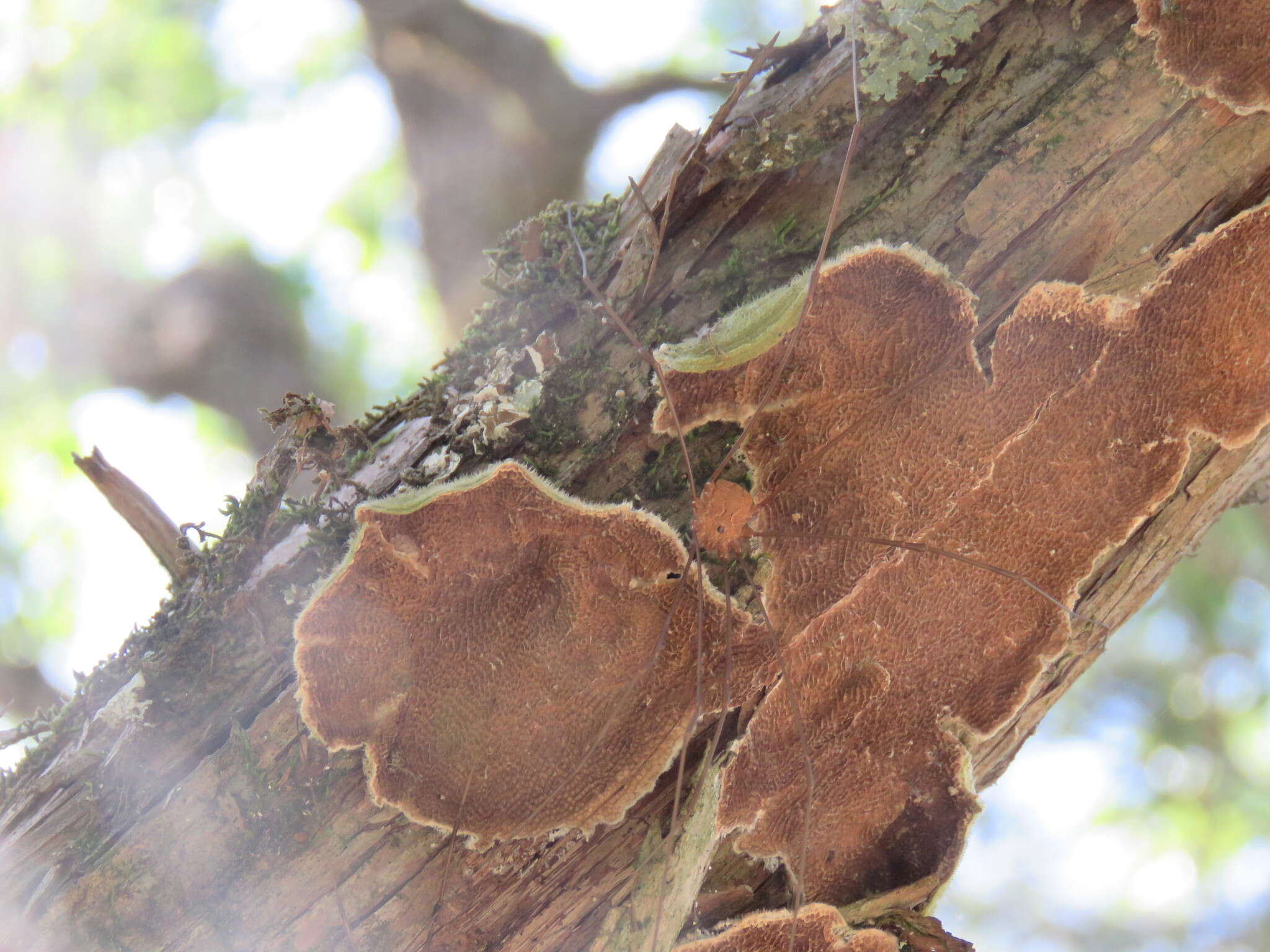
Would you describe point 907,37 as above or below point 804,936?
above

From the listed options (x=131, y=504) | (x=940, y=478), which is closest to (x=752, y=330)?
(x=940, y=478)

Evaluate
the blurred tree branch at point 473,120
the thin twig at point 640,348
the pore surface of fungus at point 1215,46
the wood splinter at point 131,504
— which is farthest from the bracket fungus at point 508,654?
the blurred tree branch at point 473,120

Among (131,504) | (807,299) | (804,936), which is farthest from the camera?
(131,504)

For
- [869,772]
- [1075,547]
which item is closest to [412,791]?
[869,772]

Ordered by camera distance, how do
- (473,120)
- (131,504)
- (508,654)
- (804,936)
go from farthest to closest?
(473,120) < (131,504) < (804,936) < (508,654)

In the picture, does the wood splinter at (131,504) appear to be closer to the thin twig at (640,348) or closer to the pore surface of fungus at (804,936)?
the thin twig at (640,348)

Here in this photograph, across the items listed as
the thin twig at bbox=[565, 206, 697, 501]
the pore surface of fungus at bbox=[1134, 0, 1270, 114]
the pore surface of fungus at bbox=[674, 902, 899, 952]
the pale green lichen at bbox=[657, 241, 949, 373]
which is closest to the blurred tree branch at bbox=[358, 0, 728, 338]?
the thin twig at bbox=[565, 206, 697, 501]

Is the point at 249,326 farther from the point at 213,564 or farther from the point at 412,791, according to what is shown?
the point at 412,791

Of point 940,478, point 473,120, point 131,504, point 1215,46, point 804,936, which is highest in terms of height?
point 473,120

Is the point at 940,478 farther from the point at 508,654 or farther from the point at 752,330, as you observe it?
the point at 508,654
